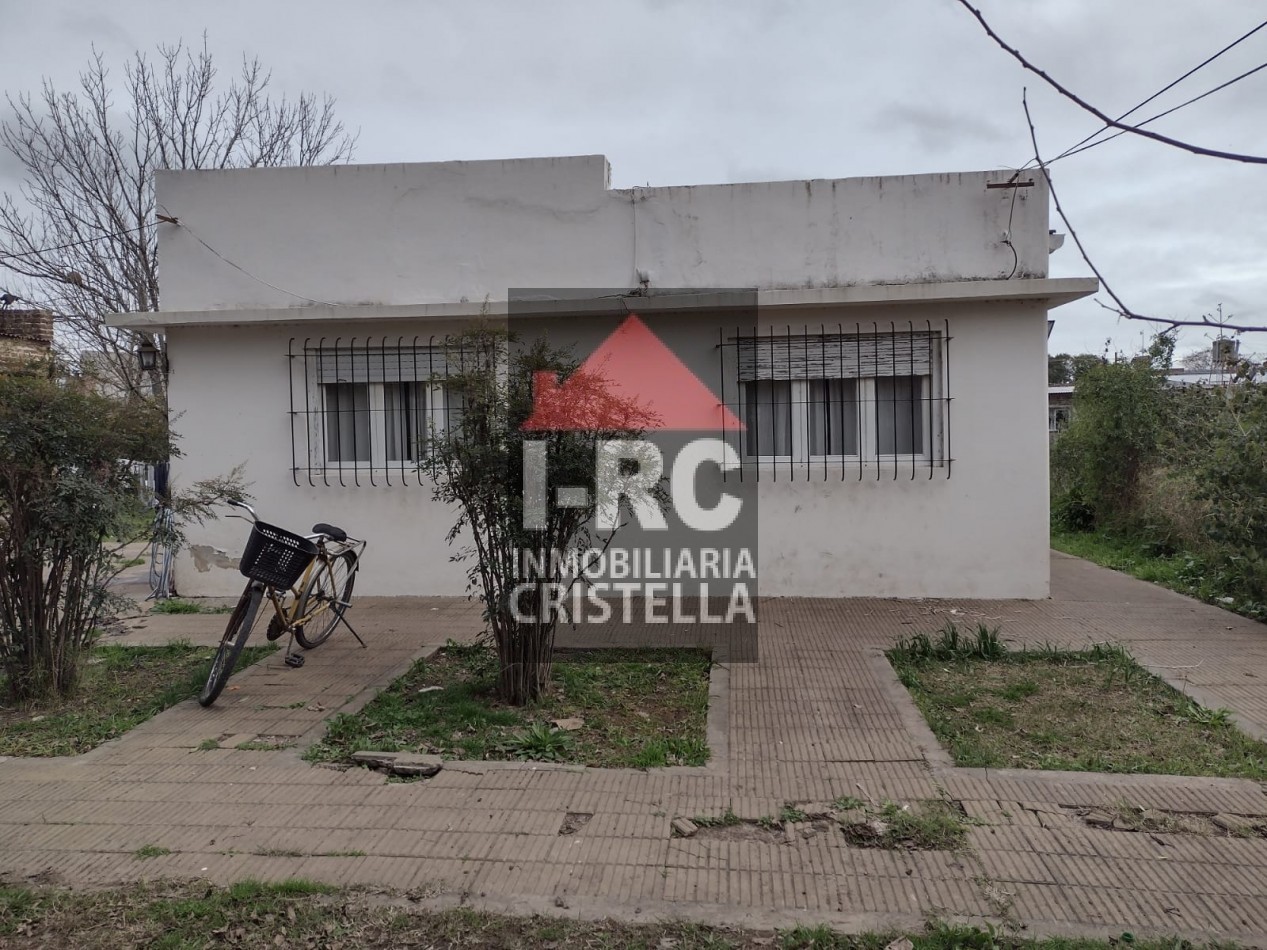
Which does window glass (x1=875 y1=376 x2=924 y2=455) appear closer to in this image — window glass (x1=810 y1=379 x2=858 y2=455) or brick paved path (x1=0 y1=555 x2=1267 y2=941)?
window glass (x1=810 y1=379 x2=858 y2=455)

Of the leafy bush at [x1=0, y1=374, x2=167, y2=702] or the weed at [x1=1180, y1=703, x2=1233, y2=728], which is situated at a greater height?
the leafy bush at [x1=0, y1=374, x2=167, y2=702]

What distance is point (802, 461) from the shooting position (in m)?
8.74

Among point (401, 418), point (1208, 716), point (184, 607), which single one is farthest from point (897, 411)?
point (184, 607)

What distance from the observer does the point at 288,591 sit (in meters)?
6.02

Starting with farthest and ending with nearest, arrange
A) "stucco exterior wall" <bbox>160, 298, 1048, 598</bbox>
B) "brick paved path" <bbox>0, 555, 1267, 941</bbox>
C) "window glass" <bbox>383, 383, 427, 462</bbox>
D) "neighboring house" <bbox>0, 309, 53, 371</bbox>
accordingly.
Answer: "neighboring house" <bbox>0, 309, 53, 371</bbox> → "window glass" <bbox>383, 383, 427, 462</bbox> → "stucco exterior wall" <bbox>160, 298, 1048, 598</bbox> → "brick paved path" <bbox>0, 555, 1267, 941</bbox>

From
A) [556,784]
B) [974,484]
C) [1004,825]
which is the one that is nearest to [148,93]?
[974,484]

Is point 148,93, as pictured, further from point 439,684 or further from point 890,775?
point 890,775

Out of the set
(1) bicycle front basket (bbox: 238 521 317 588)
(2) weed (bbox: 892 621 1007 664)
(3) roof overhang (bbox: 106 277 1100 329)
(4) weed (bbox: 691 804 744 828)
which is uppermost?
(3) roof overhang (bbox: 106 277 1100 329)

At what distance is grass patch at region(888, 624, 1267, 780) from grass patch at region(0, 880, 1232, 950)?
1.67 metres

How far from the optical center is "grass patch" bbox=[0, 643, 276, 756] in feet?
16.7

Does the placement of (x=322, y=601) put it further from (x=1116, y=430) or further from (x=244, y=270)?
(x=1116, y=430)

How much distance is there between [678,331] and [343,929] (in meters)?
6.43

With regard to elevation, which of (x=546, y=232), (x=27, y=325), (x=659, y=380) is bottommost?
(x=659, y=380)

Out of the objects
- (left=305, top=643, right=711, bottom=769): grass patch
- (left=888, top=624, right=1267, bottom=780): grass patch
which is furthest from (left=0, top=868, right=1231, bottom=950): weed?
(left=888, top=624, right=1267, bottom=780): grass patch
